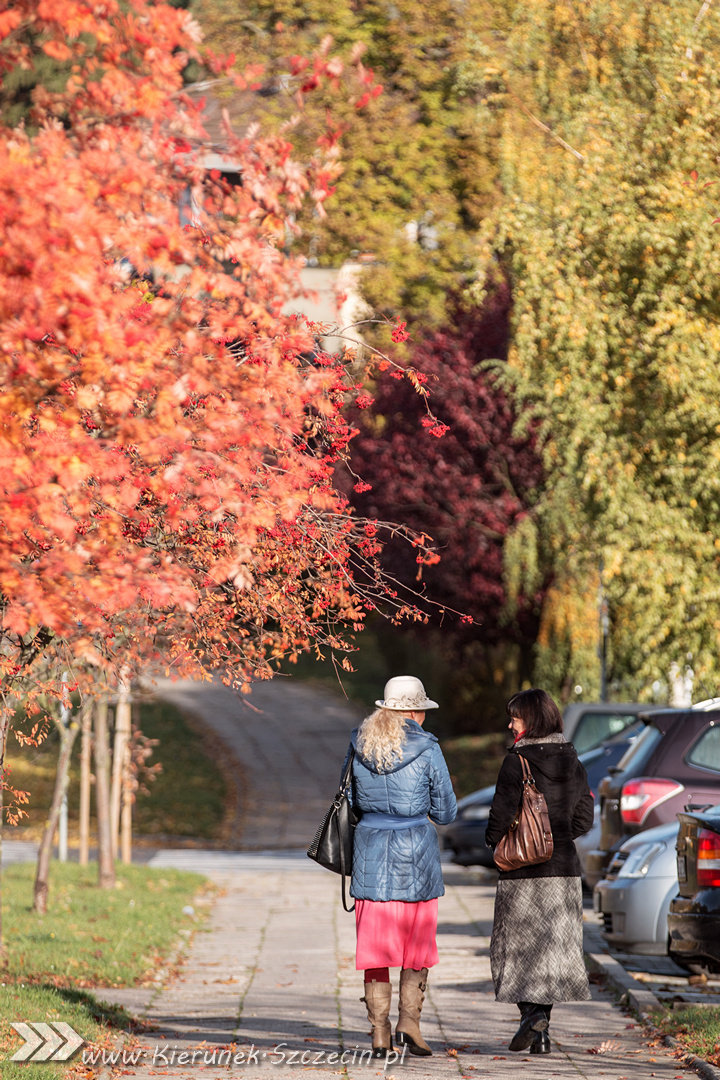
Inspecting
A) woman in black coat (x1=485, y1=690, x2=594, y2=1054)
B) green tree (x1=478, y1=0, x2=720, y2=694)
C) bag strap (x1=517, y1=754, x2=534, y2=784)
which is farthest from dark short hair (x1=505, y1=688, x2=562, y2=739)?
green tree (x1=478, y1=0, x2=720, y2=694)

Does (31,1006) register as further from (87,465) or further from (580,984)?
(87,465)

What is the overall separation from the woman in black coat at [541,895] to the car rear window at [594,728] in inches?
344

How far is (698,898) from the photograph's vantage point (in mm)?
8086

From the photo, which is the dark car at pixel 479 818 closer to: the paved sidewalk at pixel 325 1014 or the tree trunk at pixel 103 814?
the paved sidewalk at pixel 325 1014

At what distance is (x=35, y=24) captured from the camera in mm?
4641

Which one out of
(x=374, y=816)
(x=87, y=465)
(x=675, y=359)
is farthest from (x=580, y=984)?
(x=675, y=359)

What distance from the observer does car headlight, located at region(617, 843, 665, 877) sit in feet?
31.9

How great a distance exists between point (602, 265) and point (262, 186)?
907 centimetres

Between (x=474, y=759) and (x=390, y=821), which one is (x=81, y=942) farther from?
(x=474, y=759)

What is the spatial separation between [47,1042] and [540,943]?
2466 mm

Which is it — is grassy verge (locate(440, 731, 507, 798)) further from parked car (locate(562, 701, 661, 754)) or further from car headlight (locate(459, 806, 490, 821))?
parked car (locate(562, 701, 661, 754))

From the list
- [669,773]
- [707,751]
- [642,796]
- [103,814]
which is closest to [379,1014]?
[642,796]

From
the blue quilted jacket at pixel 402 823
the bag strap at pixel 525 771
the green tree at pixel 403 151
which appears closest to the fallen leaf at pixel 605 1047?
the blue quilted jacket at pixel 402 823

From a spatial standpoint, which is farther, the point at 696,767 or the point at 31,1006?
the point at 696,767
